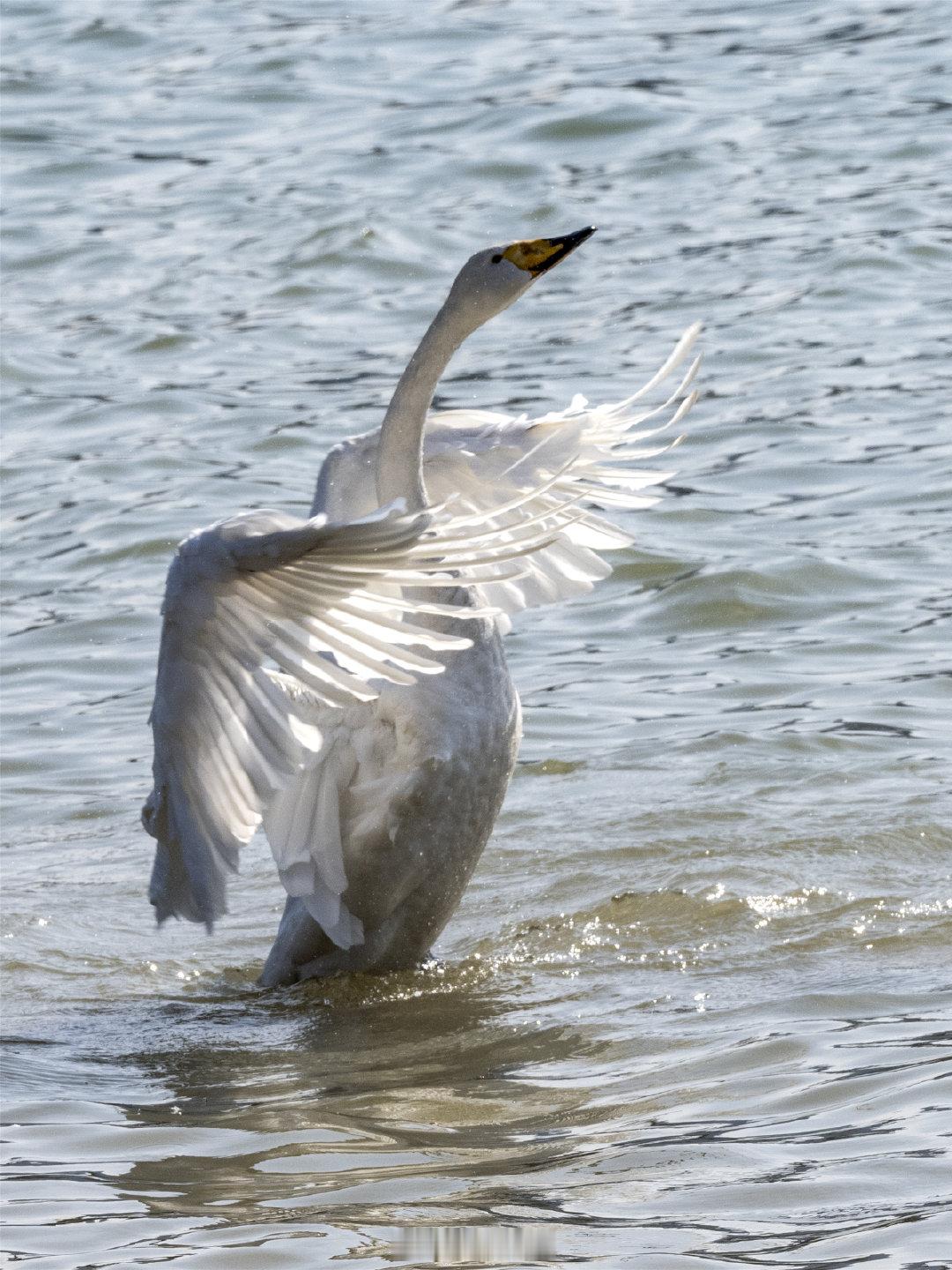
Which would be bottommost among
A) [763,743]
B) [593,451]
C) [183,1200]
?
[763,743]

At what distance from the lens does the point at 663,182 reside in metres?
15.0

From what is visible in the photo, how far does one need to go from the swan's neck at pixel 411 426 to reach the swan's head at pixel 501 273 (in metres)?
0.05

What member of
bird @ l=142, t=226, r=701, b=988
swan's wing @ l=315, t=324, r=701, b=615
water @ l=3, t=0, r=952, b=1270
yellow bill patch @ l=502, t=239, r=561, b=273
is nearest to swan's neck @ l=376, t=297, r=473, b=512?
bird @ l=142, t=226, r=701, b=988

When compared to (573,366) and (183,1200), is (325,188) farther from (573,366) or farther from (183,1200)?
(183,1200)

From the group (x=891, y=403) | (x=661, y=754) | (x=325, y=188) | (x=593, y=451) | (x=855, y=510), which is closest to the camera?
(x=593, y=451)

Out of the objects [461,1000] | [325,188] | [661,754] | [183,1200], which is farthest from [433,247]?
[183,1200]

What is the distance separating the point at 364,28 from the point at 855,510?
1075 cm

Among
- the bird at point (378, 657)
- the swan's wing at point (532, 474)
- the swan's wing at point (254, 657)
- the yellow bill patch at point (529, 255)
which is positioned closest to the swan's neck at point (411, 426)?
the bird at point (378, 657)

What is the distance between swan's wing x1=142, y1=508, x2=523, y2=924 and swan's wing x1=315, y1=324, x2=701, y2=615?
864 millimetres

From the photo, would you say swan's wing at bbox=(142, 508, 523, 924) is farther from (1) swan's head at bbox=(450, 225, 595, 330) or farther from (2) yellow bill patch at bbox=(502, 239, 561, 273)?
(2) yellow bill patch at bbox=(502, 239, 561, 273)

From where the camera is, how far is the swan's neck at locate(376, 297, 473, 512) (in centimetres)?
602

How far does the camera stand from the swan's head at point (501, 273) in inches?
239

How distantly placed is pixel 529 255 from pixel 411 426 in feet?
1.83

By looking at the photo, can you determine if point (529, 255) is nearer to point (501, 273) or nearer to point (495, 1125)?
point (501, 273)
